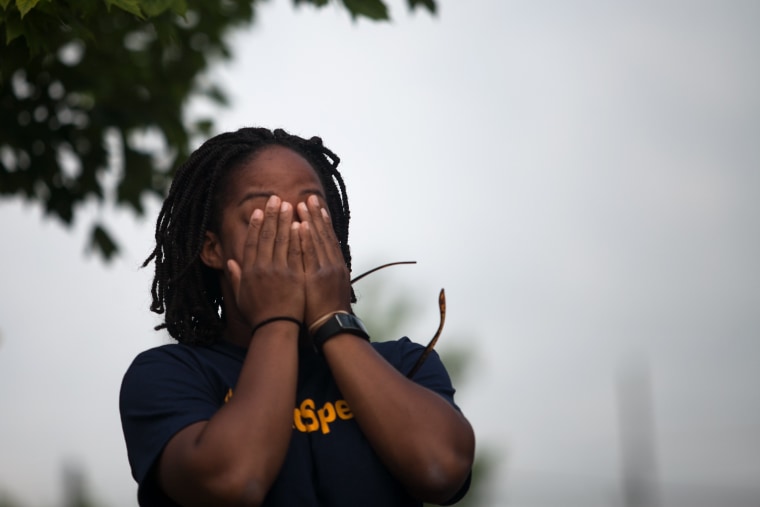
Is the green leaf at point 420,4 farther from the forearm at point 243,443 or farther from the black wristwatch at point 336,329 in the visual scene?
the forearm at point 243,443

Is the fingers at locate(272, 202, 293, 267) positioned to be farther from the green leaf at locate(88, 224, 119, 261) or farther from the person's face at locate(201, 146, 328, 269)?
the green leaf at locate(88, 224, 119, 261)

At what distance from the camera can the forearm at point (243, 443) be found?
239cm

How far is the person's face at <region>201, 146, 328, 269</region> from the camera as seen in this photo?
9.44 ft

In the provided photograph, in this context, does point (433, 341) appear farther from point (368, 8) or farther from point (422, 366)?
point (368, 8)

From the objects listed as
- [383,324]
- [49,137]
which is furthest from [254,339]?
[383,324]

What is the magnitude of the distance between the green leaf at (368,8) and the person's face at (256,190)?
1704 millimetres

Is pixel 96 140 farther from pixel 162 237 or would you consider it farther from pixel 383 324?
pixel 383 324

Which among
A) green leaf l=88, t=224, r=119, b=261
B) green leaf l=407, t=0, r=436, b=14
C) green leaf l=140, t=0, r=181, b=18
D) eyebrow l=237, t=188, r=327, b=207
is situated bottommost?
eyebrow l=237, t=188, r=327, b=207

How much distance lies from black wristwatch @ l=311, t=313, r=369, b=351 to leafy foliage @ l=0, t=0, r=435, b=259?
10.3 feet

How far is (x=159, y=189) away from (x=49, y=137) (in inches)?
42.9

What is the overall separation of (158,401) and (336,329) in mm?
448

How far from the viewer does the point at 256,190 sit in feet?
9.54

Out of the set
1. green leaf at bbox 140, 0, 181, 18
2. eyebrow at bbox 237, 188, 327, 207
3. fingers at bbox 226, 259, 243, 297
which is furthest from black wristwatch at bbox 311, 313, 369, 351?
green leaf at bbox 140, 0, 181, 18

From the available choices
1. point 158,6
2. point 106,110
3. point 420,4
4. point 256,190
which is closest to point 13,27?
point 158,6
